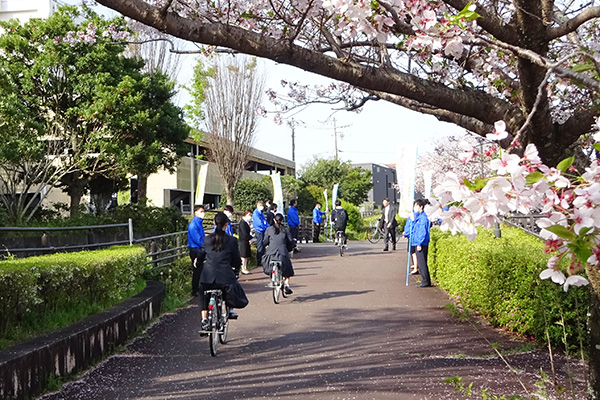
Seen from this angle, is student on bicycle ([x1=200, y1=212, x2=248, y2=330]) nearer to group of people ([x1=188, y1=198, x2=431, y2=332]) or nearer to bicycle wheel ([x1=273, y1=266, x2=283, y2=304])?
group of people ([x1=188, y1=198, x2=431, y2=332])

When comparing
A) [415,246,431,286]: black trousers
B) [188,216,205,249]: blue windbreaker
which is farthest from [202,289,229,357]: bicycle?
[415,246,431,286]: black trousers

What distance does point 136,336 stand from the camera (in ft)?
28.4

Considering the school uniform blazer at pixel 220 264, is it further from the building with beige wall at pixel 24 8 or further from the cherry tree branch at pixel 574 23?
the building with beige wall at pixel 24 8

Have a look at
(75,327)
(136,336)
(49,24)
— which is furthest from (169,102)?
(75,327)

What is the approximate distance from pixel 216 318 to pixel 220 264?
0.70 m

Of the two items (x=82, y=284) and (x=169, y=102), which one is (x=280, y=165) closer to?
(x=169, y=102)

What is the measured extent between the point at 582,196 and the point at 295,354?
541cm

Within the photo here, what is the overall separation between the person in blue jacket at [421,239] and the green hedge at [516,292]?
7.98 ft

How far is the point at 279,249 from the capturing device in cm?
1181

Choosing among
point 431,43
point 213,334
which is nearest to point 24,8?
point 213,334

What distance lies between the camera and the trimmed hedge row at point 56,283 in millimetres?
6199

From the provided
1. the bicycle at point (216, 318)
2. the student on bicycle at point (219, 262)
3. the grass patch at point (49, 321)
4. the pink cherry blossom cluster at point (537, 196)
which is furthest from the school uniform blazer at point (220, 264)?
the pink cherry blossom cluster at point (537, 196)

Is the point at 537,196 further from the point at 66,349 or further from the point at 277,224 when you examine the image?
the point at 277,224

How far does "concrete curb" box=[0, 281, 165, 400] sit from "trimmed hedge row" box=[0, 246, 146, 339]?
34 centimetres
